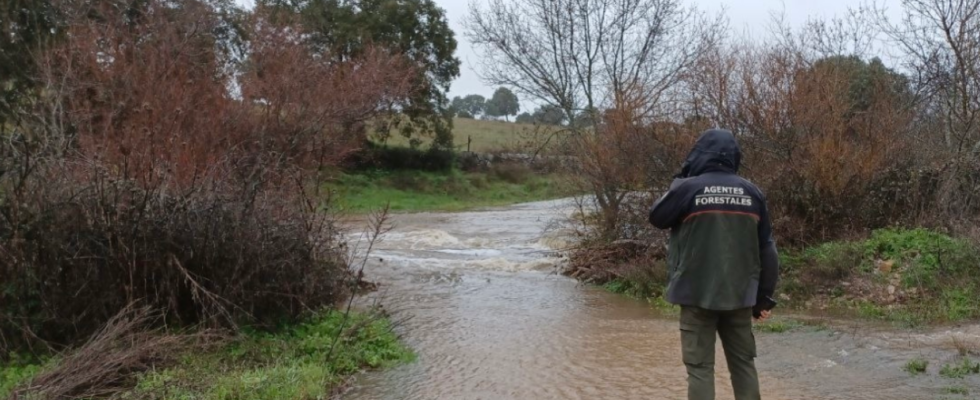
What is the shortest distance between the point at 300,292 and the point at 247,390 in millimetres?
2611

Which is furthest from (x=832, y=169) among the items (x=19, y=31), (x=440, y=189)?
(x=440, y=189)

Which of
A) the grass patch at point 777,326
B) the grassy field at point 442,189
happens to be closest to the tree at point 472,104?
the grassy field at point 442,189

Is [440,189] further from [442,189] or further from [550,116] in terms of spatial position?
[550,116]

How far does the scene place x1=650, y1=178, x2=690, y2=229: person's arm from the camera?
4.65m

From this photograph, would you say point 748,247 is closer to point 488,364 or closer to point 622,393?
point 622,393

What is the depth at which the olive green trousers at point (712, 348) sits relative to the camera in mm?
4605

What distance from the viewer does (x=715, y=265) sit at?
179 inches

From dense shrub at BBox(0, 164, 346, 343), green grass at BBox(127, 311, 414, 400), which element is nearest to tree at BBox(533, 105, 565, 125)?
green grass at BBox(127, 311, 414, 400)

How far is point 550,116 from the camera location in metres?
21.1

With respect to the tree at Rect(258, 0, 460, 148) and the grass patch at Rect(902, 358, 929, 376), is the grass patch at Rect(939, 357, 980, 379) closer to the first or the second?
the grass patch at Rect(902, 358, 929, 376)

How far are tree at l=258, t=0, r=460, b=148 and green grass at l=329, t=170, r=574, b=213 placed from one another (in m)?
2.68

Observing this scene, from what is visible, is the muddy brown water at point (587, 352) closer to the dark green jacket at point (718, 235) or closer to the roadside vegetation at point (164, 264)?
the roadside vegetation at point (164, 264)

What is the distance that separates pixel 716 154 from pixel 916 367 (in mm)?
3463

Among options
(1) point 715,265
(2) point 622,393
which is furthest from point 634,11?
(1) point 715,265
